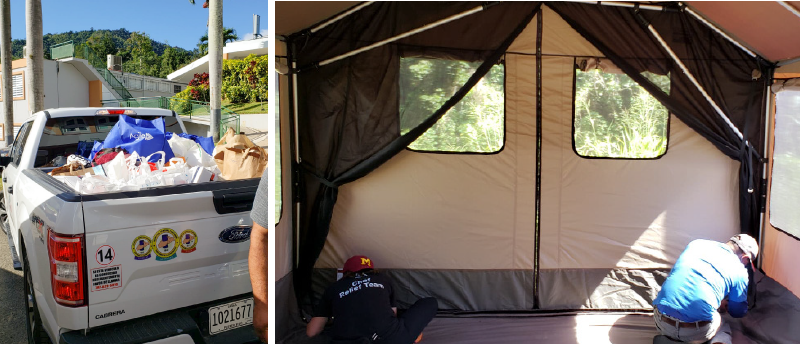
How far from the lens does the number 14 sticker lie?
7.65 ft

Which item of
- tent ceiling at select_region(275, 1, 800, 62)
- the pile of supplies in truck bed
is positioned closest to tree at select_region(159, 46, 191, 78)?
the pile of supplies in truck bed

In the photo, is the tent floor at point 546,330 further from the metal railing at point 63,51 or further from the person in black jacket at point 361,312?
the metal railing at point 63,51

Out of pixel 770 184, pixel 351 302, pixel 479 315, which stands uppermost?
pixel 770 184

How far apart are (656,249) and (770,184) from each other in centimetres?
107

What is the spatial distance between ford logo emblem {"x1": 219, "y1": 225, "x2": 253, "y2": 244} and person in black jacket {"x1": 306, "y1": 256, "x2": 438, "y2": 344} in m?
0.90

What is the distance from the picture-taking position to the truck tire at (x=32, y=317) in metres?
2.93

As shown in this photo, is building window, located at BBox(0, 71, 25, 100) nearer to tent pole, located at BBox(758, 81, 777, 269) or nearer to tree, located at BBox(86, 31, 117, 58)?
tree, located at BBox(86, 31, 117, 58)

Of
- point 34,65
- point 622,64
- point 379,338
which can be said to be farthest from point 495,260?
point 34,65

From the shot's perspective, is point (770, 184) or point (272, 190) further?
point (770, 184)

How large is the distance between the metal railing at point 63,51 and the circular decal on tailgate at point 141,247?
26493 millimetres

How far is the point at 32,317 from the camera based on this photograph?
10.2 ft

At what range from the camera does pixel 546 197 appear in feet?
14.3

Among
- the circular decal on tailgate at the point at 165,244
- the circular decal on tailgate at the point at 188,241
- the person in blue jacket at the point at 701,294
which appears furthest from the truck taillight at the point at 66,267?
the person in blue jacket at the point at 701,294

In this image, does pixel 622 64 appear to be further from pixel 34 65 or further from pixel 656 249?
pixel 34 65
